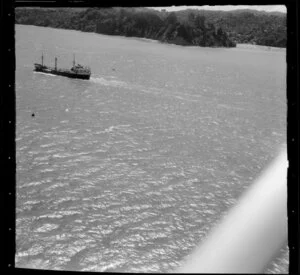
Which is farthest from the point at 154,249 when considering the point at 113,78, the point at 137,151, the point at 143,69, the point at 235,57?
the point at 235,57

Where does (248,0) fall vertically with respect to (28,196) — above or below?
above

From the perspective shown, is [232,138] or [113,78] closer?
[232,138]

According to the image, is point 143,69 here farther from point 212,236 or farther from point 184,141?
point 212,236

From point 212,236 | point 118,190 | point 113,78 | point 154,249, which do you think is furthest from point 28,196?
point 113,78

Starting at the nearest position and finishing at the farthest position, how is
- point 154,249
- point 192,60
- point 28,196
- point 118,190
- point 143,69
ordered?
point 154,249, point 28,196, point 118,190, point 143,69, point 192,60
